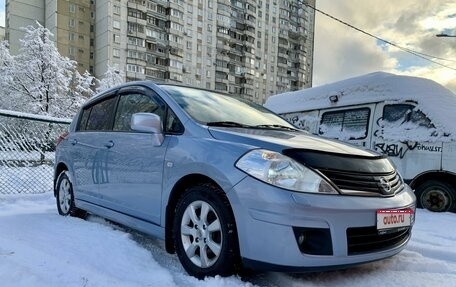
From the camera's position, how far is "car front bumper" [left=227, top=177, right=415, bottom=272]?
2.54 metres

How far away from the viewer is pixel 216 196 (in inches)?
112

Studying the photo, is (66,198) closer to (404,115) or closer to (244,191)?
(244,191)

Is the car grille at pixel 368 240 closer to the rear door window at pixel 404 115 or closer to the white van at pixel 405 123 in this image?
the white van at pixel 405 123

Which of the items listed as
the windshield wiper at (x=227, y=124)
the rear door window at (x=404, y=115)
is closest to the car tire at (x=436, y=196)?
the rear door window at (x=404, y=115)

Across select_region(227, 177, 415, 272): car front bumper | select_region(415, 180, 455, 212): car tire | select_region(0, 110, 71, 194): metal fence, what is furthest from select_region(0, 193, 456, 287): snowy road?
select_region(0, 110, 71, 194): metal fence

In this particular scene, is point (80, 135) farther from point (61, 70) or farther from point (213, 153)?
point (61, 70)

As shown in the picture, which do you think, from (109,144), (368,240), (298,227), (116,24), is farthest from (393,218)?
(116,24)

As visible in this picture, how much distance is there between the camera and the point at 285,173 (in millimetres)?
2633

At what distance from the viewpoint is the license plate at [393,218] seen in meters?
2.77

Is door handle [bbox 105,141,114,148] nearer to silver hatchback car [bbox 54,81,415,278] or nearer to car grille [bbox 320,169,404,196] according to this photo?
silver hatchback car [bbox 54,81,415,278]

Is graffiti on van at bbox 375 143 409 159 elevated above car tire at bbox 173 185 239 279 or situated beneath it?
elevated above

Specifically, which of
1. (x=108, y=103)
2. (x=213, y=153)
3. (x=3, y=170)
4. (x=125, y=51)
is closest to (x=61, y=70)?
(x=125, y=51)

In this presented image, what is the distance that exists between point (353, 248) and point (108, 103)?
325 cm

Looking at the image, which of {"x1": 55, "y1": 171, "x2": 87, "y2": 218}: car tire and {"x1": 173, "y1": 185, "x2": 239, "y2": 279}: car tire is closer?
{"x1": 173, "y1": 185, "x2": 239, "y2": 279}: car tire
